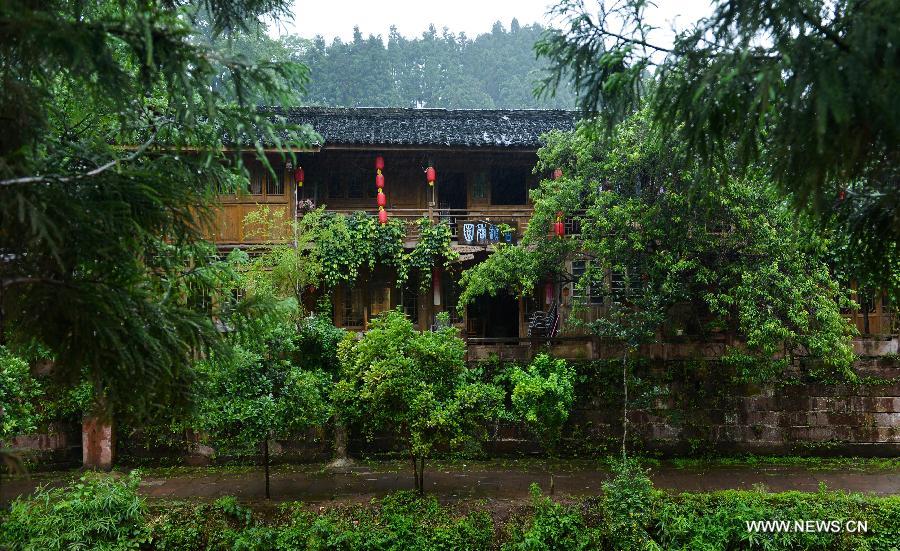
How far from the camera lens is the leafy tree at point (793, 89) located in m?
3.97

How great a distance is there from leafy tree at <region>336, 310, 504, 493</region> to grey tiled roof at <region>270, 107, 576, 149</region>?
5.71 metres

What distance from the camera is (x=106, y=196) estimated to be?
517 centimetres

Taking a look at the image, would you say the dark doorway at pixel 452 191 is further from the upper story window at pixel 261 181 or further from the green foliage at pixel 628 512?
the green foliage at pixel 628 512

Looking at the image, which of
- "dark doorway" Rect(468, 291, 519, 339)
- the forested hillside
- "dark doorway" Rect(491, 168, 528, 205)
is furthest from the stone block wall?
the forested hillside

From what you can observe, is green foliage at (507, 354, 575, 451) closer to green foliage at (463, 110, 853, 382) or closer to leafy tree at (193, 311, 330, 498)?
green foliage at (463, 110, 853, 382)

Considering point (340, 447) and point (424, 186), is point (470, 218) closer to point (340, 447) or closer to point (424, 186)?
point (424, 186)

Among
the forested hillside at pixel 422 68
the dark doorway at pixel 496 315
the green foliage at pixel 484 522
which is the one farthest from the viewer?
the forested hillside at pixel 422 68

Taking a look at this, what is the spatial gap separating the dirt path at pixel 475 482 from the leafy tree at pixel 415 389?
164 centimetres

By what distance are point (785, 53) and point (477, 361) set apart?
33.0 feet

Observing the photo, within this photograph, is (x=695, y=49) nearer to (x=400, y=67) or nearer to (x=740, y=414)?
(x=740, y=414)

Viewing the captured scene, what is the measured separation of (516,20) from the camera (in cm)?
3803

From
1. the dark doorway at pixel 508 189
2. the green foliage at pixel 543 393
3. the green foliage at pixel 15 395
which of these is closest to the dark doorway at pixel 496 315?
the dark doorway at pixel 508 189

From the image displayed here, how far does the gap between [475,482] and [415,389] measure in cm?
294

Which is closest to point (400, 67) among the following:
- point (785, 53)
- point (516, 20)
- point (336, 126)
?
point (516, 20)
